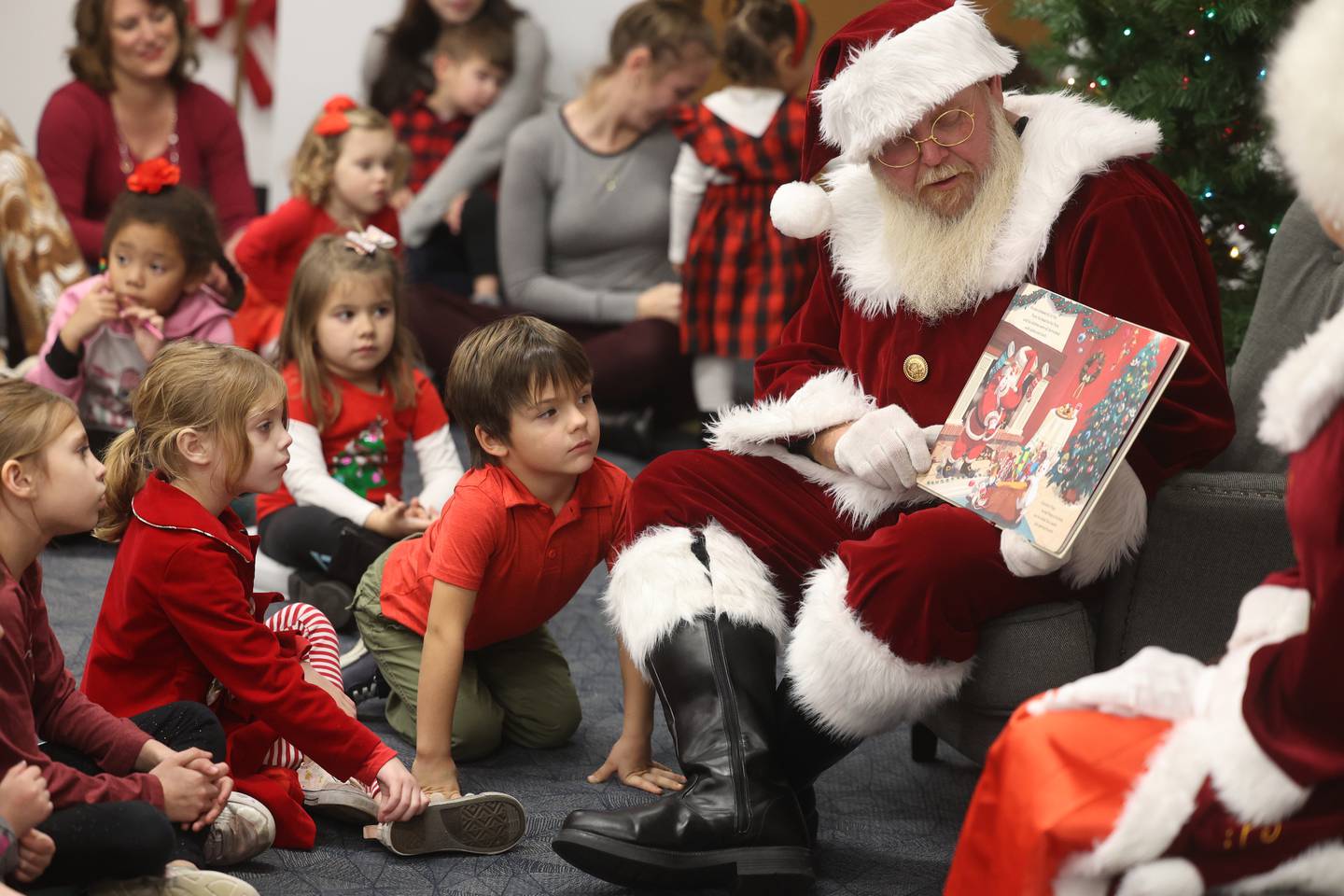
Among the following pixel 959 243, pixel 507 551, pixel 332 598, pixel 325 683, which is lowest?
pixel 332 598

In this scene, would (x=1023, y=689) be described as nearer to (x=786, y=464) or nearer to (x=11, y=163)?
(x=786, y=464)

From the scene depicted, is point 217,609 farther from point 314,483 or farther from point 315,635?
point 314,483

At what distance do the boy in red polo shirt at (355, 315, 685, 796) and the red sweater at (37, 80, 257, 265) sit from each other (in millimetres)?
2285

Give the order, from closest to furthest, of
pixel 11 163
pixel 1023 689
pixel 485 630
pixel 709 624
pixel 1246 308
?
pixel 1023 689 < pixel 709 624 < pixel 485 630 < pixel 1246 308 < pixel 11 163

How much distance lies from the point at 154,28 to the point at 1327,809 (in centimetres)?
400

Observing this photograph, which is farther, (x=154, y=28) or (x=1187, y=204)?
(x=154, y=28)

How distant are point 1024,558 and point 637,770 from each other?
0.83 metres

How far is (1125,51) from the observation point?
2.83 m

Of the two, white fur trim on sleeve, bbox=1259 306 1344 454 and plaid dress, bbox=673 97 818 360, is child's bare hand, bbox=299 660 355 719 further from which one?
plaid dress, bbox=673 97 818 360

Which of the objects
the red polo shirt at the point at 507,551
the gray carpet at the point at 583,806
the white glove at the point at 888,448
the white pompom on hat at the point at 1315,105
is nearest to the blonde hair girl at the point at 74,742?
the gray carpet at the point at 583,806

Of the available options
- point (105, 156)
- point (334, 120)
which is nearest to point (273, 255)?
point (334, 120)

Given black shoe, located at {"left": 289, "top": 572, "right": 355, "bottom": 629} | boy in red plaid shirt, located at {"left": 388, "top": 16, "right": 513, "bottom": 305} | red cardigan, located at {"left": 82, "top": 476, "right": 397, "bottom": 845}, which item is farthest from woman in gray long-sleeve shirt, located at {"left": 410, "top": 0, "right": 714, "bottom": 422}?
red cardigan, located at {"left": 82, "top": 476, "right": 397, "bottom": 845}

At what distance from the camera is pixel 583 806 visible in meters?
2.20

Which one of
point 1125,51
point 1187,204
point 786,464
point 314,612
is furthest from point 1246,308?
point 314,612
